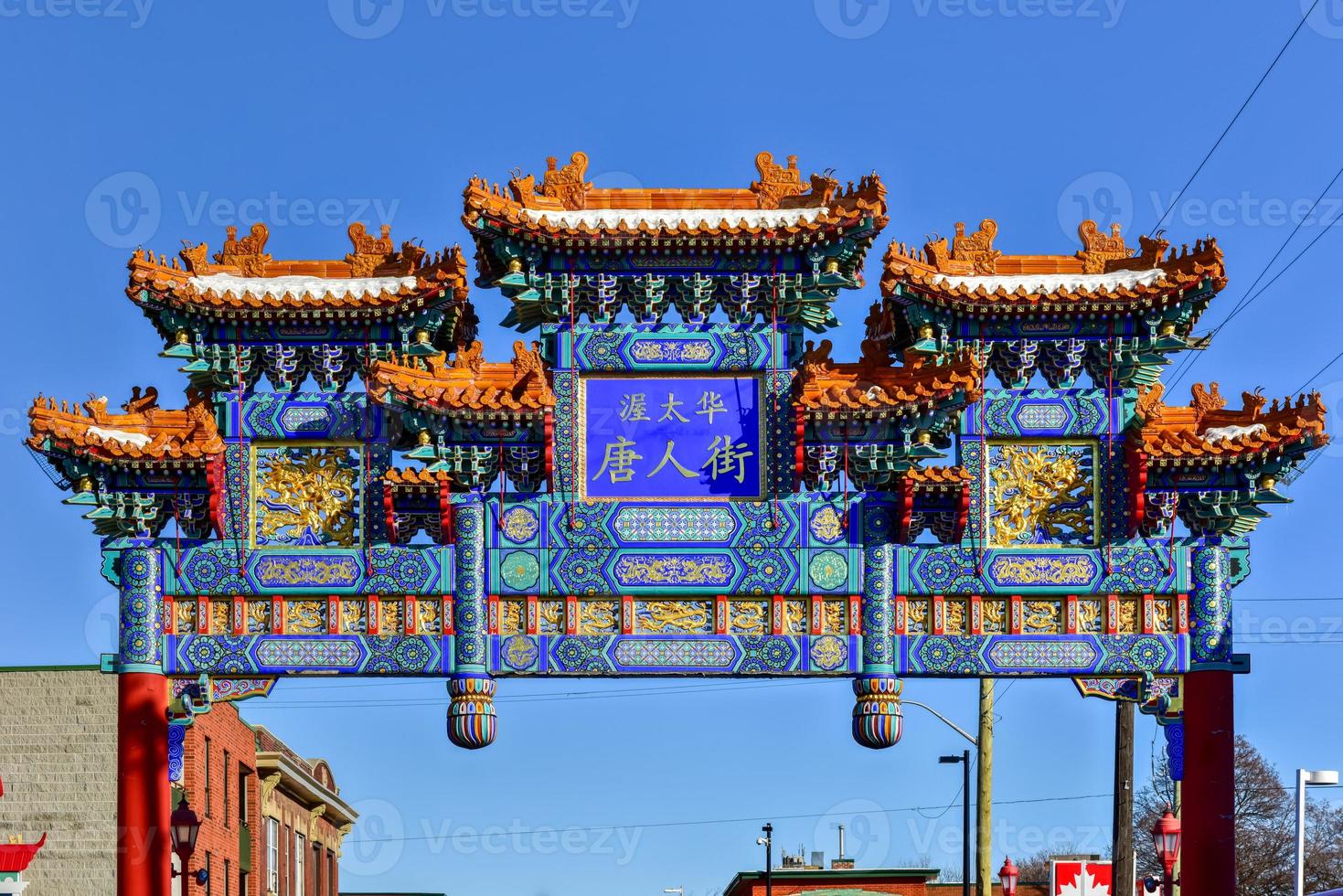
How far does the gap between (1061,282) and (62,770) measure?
754 inches

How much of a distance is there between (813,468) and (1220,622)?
15.5 feet

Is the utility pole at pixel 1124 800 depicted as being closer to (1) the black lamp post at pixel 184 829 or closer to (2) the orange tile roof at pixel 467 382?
(2) the orange tile roof at pixel 467 382

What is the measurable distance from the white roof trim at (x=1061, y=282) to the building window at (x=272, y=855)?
2688cm

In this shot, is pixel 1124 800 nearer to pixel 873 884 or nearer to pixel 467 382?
pixel 467 382

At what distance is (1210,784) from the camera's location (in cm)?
2258

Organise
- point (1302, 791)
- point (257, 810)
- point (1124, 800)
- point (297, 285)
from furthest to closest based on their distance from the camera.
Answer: point (257, 810), point (1124, 800), point (297, 285), point (1302, 791)

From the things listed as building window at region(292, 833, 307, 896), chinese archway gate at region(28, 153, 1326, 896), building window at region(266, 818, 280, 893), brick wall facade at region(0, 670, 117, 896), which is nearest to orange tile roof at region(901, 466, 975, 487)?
chinese archway gate at region(28, 153, 1326, 896)

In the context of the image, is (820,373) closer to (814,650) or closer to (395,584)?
(814,650)

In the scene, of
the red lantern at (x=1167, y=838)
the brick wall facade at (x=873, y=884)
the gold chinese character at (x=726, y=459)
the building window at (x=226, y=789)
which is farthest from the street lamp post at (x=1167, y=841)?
the brick wall facade at (x=873, y=884)

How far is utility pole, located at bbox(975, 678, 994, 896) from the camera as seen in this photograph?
3059 cm

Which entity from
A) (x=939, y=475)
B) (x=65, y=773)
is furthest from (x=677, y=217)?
(x=65, y=773)

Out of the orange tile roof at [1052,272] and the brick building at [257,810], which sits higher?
the orange tile roof at [1052,272]

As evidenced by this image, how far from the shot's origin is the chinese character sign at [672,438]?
74.5ft

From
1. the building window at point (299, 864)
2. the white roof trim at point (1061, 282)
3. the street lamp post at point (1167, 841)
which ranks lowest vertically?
the building window at point (299, 864)
